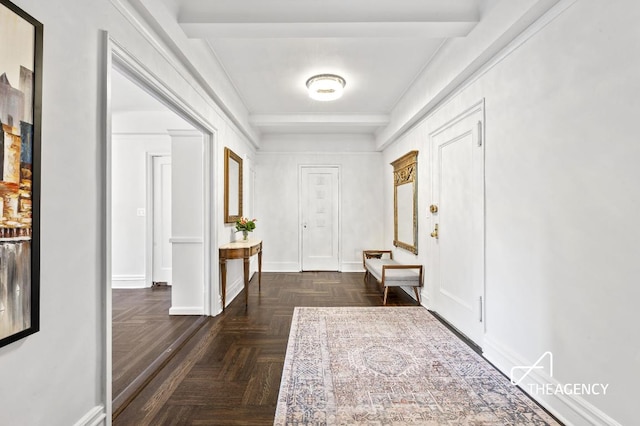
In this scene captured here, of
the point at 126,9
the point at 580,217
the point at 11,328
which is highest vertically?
the point at 126,9

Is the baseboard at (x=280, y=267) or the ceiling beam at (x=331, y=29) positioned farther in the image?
the baseboard at (x=280, y=267)

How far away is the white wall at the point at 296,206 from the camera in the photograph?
6.09 m

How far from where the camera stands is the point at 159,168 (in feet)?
15.8

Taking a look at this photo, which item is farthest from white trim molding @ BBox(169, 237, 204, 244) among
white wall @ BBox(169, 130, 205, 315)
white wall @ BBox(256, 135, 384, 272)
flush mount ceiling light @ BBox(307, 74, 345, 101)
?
white wall @ BBox(256, 135, 384, 272)

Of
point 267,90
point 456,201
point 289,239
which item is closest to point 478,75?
point 456,201

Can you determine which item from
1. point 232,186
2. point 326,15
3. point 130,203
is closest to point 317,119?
point 232,186

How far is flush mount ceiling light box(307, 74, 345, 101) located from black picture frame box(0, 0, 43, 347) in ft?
9.06

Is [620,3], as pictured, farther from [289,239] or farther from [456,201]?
[289,239]

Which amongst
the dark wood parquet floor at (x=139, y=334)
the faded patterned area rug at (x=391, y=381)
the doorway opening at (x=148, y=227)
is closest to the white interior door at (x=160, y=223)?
the doorway opening at (x=148, y=227)

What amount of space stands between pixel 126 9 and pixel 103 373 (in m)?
1.97

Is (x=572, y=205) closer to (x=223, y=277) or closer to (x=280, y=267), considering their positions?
(x=223, y=277)

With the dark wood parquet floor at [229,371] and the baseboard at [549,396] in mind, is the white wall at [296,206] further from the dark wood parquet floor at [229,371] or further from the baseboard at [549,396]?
the baseboard at [549,396]

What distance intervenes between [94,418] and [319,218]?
4.83m

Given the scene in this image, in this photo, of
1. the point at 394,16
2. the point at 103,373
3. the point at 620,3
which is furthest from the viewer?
the point at 394,16
